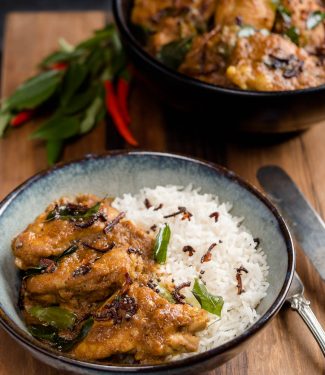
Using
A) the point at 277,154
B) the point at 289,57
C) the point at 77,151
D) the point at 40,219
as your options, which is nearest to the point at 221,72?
the point at 289,57

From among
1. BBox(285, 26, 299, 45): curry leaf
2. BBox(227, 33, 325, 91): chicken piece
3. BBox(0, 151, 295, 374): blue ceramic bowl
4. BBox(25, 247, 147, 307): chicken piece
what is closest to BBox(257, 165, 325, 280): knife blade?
BBox(0, 151, 295, 374): blue ceramic bowl

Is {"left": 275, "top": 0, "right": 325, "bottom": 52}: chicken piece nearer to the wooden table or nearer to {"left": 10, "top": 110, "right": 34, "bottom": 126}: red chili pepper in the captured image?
the wooden table

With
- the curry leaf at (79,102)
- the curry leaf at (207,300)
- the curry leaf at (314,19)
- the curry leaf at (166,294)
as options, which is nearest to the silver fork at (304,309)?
the curry leaf at (207,300)

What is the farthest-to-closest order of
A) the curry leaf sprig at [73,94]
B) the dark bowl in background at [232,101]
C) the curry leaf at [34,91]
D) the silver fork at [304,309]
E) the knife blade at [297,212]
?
the curry leaf at [34,91], the curry leaf sprig at [73,94], the dark bowl in background at [232,101], the knife blade at [297,212], the silver fork at [304,309]

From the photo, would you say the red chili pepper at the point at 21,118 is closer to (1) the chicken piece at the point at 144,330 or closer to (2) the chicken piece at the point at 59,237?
(2) the chicken piece at the point at 59,237

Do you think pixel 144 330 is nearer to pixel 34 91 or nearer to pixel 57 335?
pixel 57 335

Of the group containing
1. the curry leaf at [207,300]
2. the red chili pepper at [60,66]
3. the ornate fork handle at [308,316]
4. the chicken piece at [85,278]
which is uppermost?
the chicken piece at [85,278]
